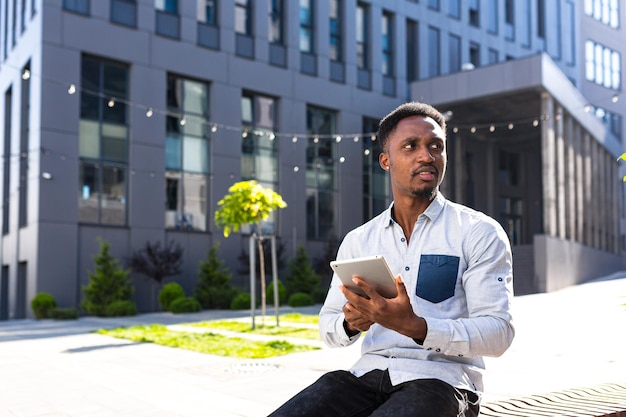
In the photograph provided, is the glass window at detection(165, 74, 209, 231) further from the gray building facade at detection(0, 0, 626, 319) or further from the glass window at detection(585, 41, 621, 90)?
the glass window at detection(585, 41, 621, 90)

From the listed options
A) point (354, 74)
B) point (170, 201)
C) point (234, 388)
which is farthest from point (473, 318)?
point (354, 74)

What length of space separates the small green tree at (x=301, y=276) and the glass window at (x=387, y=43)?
33.4 feet

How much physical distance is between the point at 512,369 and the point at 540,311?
6.67 metres

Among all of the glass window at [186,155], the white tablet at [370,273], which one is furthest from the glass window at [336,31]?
the white tablet at [370,273]

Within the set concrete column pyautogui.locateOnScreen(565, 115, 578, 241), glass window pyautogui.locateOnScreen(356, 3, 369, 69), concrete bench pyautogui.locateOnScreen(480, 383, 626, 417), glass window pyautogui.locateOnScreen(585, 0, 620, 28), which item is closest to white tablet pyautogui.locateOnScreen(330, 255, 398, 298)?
concrete bench pyautogui.locateOnScreen(480, 383, 626, 417)

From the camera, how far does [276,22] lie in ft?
91.5

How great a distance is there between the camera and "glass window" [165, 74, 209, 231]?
2427cm

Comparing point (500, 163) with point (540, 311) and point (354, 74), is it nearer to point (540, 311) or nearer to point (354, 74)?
point (354, 74)

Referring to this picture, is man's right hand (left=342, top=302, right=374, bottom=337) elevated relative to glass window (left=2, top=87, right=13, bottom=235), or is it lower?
lower

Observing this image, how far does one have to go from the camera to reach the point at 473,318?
234 centimetres

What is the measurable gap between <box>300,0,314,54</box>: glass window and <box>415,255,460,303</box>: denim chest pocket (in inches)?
1058

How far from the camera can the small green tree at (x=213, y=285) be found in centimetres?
2269

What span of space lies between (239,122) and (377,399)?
23.9 metres

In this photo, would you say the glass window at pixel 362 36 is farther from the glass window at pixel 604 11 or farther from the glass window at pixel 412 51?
the glass window at pixel 604 11
